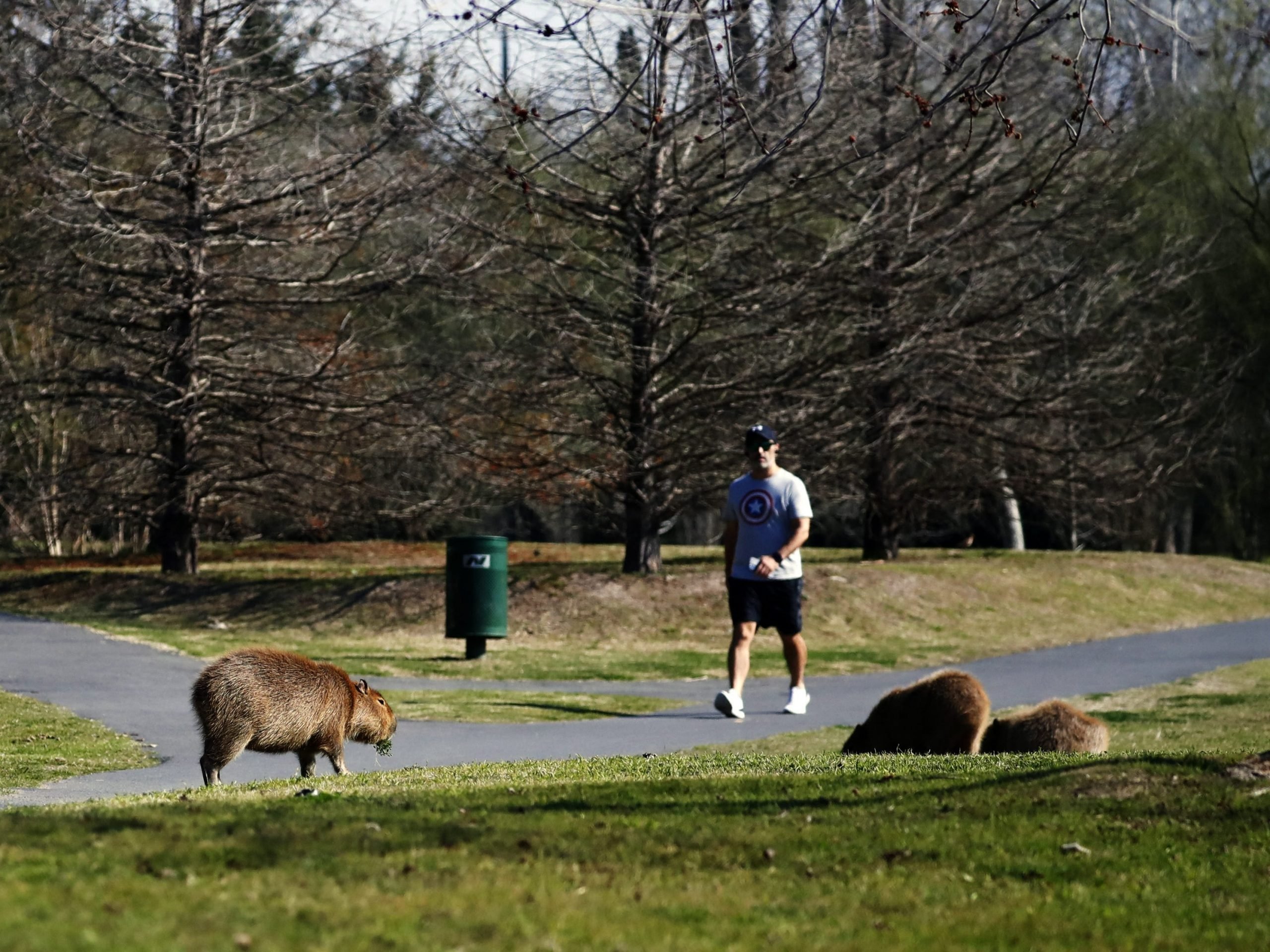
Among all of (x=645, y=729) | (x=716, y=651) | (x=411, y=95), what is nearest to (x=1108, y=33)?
(x=645, y=729)

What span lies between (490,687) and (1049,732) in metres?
6.56

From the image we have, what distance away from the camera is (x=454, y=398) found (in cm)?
2461

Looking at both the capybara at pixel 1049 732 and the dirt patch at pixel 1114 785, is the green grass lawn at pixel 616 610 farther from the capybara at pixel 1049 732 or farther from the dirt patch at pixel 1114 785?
the dirt patch at pixel 1114 785

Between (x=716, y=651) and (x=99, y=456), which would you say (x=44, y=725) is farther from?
(x=99, y=456)

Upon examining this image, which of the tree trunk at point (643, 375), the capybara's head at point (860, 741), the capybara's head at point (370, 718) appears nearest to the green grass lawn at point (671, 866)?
the capybara's head at point (370, 718)

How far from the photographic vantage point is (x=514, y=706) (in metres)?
14.2

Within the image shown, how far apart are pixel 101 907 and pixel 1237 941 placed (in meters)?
3.42

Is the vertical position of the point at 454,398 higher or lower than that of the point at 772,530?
higher

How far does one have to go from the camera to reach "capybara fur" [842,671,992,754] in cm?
1088

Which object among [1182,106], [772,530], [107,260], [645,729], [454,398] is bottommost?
[645,729]

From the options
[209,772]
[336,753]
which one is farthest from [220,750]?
[336,753]

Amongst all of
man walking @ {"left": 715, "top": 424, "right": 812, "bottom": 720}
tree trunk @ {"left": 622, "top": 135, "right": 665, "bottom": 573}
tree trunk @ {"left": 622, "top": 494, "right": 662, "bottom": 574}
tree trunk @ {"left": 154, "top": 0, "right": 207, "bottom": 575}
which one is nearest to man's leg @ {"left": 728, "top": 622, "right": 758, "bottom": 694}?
man walking @ {"left": 715, "top": 424, "right": 812, "bottom": 720}

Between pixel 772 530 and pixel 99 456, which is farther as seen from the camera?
pixel 99 456

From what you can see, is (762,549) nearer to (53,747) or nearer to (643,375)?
(53,747)
